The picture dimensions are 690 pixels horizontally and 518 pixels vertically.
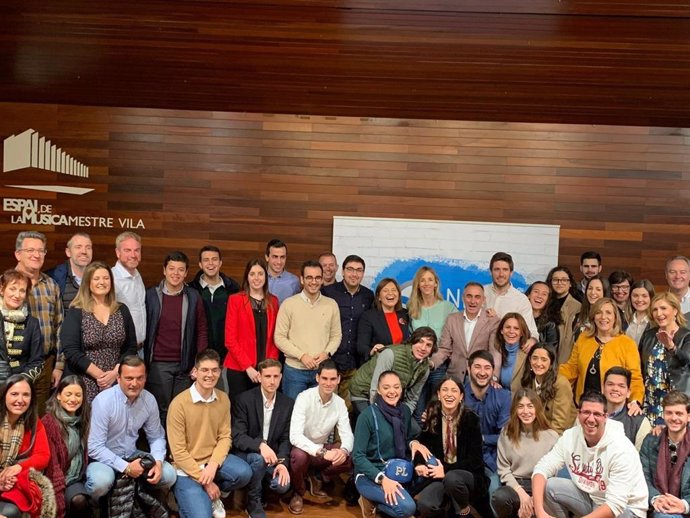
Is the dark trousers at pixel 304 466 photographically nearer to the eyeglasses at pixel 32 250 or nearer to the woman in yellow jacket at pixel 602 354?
the woman in yellow jacket at pixel 602 354

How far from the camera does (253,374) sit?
492 centimetres

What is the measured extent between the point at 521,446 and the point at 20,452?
2.67 metres

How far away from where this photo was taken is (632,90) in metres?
6.12

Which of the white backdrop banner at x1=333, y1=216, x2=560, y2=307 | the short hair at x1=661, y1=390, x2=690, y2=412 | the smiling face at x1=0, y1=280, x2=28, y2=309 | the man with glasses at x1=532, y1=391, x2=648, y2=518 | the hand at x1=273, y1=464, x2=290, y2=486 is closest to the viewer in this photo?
the man with glasses at x1=532, y1=391, x2=648, y2=518

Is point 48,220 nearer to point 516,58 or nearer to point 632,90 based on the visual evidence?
point 516,58

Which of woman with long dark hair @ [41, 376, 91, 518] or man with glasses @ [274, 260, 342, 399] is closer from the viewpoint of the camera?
woman with long dark hair @ [41, 376, 91, 518]

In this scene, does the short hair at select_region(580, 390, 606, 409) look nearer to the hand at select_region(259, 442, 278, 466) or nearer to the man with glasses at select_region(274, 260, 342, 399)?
the man with glasses at select_region(274, 260, 342, 399)

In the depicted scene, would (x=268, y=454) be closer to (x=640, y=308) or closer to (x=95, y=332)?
(x=95, y=332)

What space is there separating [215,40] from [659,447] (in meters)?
3.92

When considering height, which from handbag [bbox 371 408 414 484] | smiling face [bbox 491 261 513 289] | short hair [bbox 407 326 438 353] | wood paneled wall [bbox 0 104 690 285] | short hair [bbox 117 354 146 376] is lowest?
handbag [bbox 371 408 414 484]

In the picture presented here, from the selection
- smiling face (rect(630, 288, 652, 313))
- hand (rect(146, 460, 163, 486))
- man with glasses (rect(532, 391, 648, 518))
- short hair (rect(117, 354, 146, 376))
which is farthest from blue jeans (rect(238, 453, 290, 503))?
smiling face (rect(630, 288, 652, 313))

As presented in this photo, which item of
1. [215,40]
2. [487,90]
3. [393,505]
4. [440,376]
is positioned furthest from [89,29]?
[393,505]

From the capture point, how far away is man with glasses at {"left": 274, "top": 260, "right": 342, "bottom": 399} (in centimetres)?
504

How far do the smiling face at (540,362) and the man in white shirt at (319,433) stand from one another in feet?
3.82
